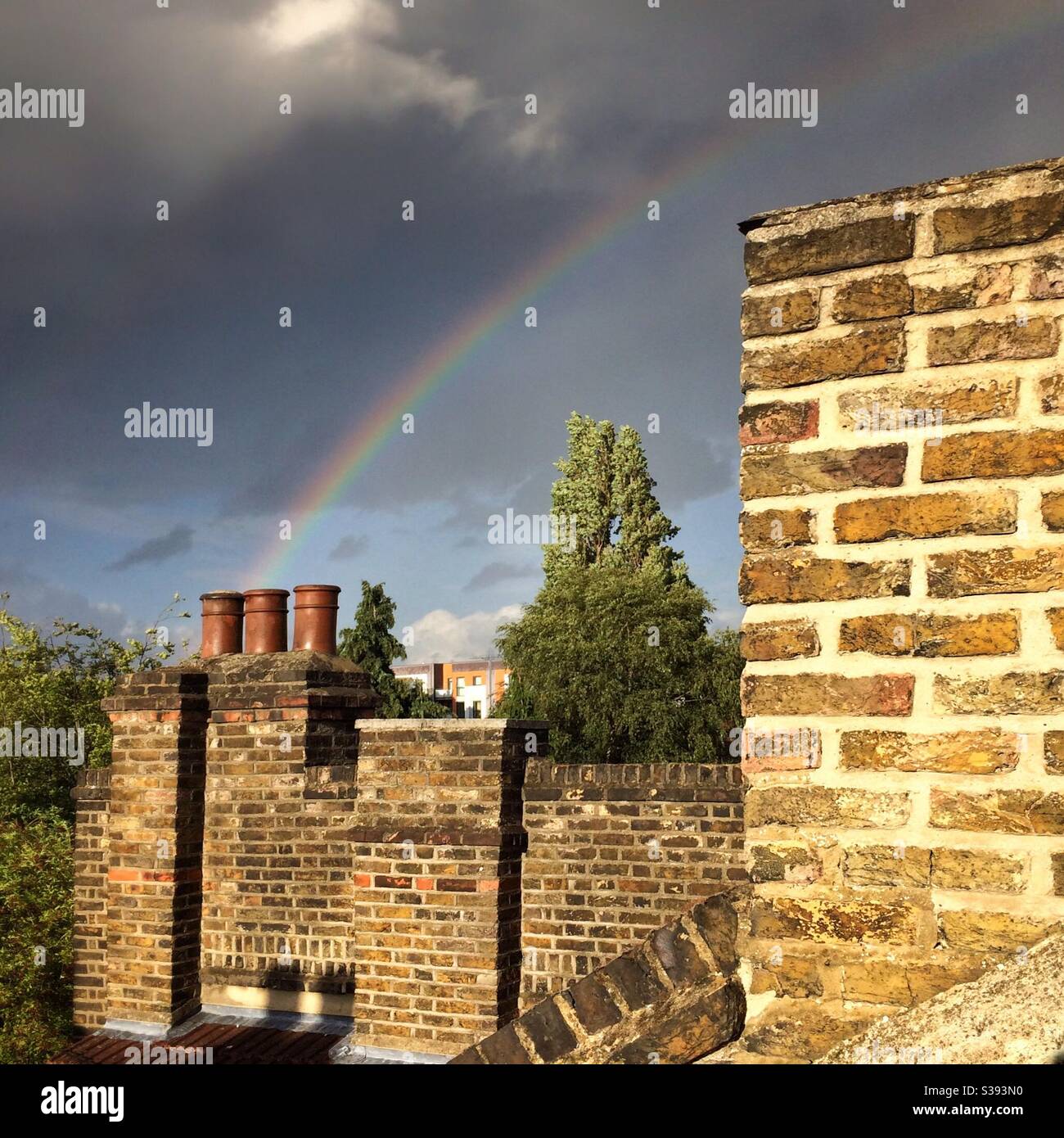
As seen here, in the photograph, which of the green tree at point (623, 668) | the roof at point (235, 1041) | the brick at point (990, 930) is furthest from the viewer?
the green tree at point (623, 668)

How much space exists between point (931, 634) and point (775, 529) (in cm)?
41

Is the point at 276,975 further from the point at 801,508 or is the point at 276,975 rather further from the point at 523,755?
the point at 801,508

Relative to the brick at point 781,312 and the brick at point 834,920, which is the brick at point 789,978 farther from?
the brick at point 781,312

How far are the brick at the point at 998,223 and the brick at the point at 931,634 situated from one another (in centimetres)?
82

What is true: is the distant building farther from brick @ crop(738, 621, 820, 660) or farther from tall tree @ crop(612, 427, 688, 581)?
brick @ crop(738, 621, 820, 660)

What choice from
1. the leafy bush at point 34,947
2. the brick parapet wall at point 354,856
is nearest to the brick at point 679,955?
the brick parapet wall at point 354,856

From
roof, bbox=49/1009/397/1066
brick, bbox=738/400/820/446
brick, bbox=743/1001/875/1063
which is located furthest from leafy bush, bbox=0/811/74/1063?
brick, bbox=738/400/820/446

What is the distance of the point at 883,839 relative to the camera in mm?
2295

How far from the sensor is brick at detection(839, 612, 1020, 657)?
2.24 metres

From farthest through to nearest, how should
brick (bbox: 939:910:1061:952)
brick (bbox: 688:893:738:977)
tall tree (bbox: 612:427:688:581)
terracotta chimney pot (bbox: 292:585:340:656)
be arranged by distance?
1. tall tree (bbox: 612:427:688:581)
2. terracotta chimney pot (bbox: 292:585:340:656)
3. brick (bbox: 688:893:738:977)
4. brick (bbox: 939:910:1061:952)

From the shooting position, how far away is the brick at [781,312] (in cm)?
250

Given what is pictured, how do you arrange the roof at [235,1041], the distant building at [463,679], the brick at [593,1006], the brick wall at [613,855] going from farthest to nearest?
1. the distant building at [463,679]
2. the roof at [235,1041]
3. the brick wall at [613,855]
4. the brick at [593,1006]

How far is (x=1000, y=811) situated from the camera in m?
2.21

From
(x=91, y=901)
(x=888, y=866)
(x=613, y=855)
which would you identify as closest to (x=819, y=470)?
(x=888, y=866)
